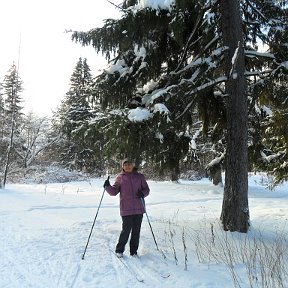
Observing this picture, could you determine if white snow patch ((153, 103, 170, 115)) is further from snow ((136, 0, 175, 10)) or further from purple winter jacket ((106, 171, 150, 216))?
snow ((136, 0, 175, 10))

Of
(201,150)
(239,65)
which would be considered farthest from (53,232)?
(201,150)

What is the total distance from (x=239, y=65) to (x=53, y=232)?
17.3 ft

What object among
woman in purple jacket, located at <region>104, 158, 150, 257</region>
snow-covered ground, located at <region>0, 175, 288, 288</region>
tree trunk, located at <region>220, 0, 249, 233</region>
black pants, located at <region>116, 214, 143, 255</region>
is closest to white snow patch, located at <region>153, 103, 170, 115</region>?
woman in purple jacket, located at <region>104, 158, 150, 257</region>

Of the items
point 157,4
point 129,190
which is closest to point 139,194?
point 129,190

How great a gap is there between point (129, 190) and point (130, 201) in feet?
0.62

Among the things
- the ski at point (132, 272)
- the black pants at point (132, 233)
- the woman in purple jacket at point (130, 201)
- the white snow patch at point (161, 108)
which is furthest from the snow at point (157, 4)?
the ski at point (132, 272)

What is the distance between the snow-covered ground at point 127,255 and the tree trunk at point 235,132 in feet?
1.41

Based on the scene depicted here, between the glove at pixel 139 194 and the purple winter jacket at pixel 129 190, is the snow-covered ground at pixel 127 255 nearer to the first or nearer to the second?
the purple winter jacket at pixel 129 190

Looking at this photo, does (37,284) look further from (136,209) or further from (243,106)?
(243,106)

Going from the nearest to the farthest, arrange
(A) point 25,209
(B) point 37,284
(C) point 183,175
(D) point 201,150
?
(B) point 37,284
(A) point 25,209
(D) point 201,150
(C) point 183,175

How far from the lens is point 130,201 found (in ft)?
22.9

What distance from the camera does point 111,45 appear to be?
866 cm

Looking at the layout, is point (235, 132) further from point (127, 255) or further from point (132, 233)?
point (127, 255)

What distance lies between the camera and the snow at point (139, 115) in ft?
26.0
